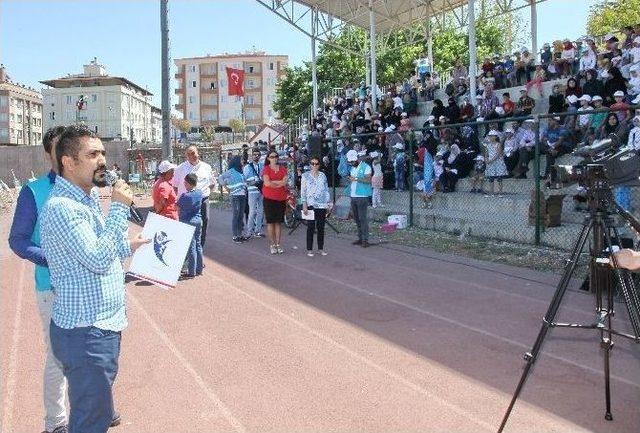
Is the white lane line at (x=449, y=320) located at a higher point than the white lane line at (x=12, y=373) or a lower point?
higher

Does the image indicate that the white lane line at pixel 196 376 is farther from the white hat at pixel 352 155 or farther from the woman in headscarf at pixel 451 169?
the white hat at pixel 352 155

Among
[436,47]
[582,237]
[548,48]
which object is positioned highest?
[436,47]

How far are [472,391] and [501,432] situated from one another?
2.87 ft

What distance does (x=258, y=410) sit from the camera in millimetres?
4355

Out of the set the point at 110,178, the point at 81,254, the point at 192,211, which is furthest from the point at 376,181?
the point at 81,254

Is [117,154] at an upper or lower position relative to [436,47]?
lower

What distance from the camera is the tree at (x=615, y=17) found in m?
36.8

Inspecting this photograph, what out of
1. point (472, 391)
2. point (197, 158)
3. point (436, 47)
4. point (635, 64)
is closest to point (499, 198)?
point (635, 64)

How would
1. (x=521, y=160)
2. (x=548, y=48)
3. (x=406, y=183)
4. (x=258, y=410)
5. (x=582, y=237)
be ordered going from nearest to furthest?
(x=582, y=237) → (x=258, y=410) → (x=521, y=160) → (x=406, y=183) → (x=548, y=48)

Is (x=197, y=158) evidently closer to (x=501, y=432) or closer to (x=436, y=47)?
(x=501, y=432)

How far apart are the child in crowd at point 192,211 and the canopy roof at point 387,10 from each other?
14074 millimetres

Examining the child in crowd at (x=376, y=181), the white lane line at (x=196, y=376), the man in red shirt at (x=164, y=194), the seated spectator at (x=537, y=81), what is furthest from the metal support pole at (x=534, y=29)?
the white lane line at (x=196, y=376)

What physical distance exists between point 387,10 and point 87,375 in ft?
78.8

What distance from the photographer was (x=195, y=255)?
358 inches
